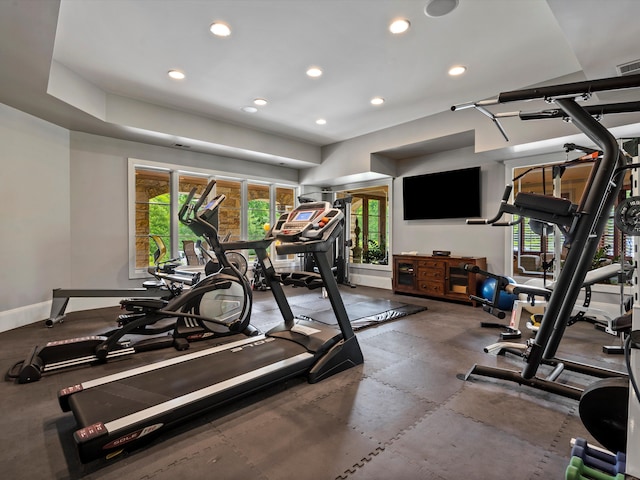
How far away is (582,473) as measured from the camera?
1399 millimetres

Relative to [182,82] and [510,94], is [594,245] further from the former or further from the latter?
[182,82]

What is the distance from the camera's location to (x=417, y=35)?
3289 millimetres

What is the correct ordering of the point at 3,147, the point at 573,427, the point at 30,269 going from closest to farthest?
the point at 573,427 → the point at 3,147 → the point at 30,269

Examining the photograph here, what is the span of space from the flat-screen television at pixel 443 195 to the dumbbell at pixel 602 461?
4.94 meters

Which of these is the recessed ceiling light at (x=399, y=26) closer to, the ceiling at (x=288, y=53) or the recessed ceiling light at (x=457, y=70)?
the ceiling at (x=288, y=53)

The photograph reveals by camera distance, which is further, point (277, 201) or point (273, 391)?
point (277, 201)

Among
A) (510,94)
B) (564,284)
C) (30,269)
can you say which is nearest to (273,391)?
(564,284)

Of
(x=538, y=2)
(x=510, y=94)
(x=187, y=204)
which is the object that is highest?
(x=538, y=2)

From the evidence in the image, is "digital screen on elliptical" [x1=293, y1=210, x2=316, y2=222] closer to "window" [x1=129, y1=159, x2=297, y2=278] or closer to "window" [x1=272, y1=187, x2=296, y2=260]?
"window" [x1=129, y1=159, x2=297, y2=278]

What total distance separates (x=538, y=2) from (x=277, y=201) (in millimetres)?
6254

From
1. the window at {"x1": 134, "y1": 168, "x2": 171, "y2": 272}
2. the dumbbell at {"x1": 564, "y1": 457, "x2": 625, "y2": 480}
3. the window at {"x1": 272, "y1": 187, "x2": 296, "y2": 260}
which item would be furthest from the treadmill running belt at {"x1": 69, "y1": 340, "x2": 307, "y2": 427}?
the window at {"x1": 272, "y1": 187, "x2": 296, "y2": 260}

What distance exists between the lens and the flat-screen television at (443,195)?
5.97m

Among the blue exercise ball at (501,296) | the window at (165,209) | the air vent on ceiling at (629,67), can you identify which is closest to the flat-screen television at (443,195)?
the blue exercise ball at (501,296)

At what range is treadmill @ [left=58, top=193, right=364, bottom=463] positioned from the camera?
5.69ft
